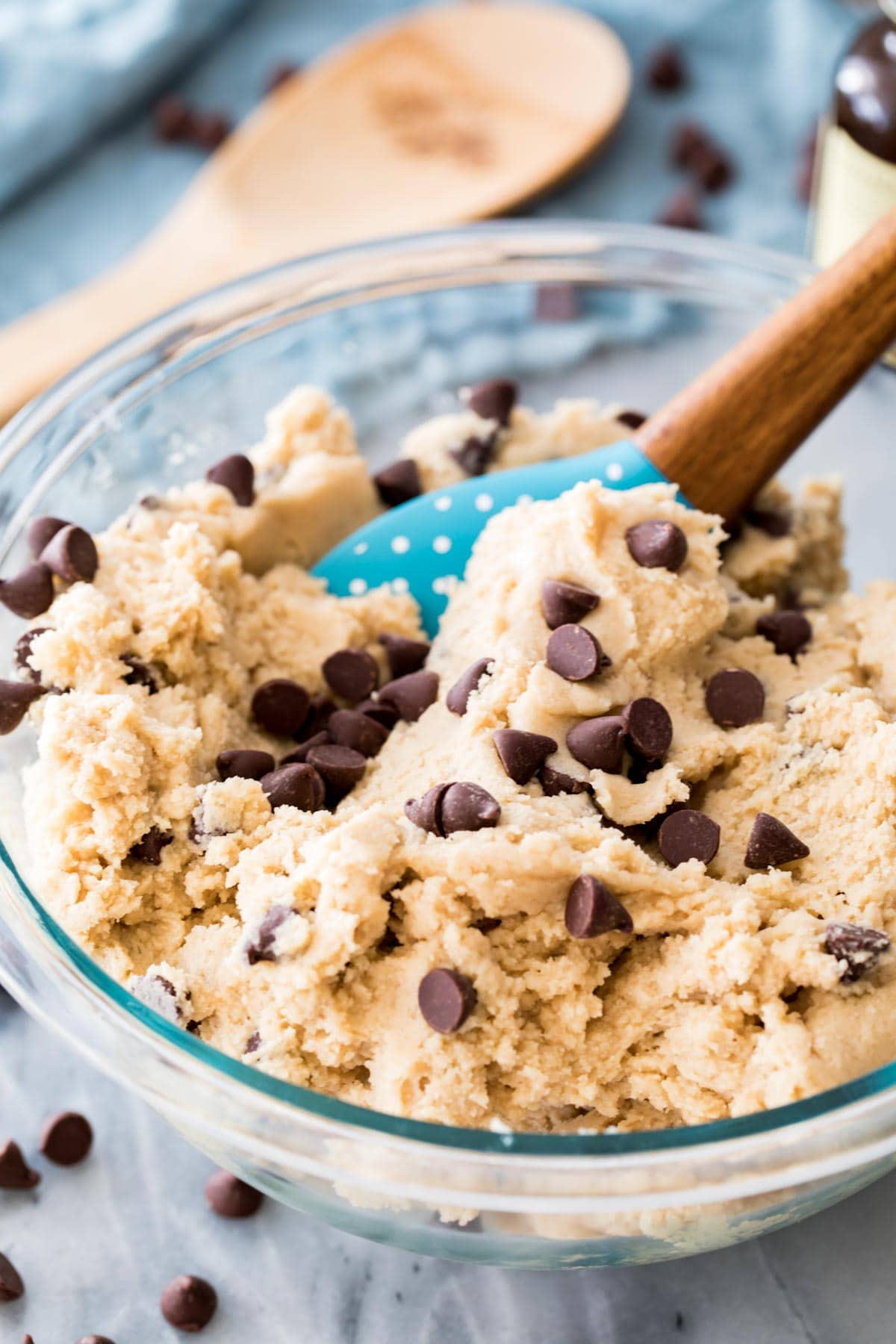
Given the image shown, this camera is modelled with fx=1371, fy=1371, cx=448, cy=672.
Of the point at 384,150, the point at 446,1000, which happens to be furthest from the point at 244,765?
the point at 384,150

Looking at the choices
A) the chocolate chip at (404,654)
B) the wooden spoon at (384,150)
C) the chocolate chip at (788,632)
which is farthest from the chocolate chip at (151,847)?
the wooden spoon at (384,150)

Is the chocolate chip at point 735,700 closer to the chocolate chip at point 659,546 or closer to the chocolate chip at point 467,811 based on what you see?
the chocolate chip at point 659,546

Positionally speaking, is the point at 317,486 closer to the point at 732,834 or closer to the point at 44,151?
the point at 732,834

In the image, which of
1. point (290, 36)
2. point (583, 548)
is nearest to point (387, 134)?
point (290, 36)

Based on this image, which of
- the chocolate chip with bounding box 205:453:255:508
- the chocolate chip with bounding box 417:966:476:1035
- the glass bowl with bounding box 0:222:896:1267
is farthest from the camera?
the chocolate chip with bounding box 205:453:255:508

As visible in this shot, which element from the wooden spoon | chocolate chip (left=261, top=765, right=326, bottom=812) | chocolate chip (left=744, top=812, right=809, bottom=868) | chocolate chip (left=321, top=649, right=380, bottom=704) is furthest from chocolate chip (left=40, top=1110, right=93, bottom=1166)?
the wooden spoon

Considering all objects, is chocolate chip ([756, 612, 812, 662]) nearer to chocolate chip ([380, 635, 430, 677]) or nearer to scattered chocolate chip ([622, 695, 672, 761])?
scattered chocolate chip ([622, 695, 672, 761])

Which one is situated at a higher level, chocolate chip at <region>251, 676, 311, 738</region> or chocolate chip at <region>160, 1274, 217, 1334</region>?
chocolate chip at <region>251, 676, 311, 738</region>
